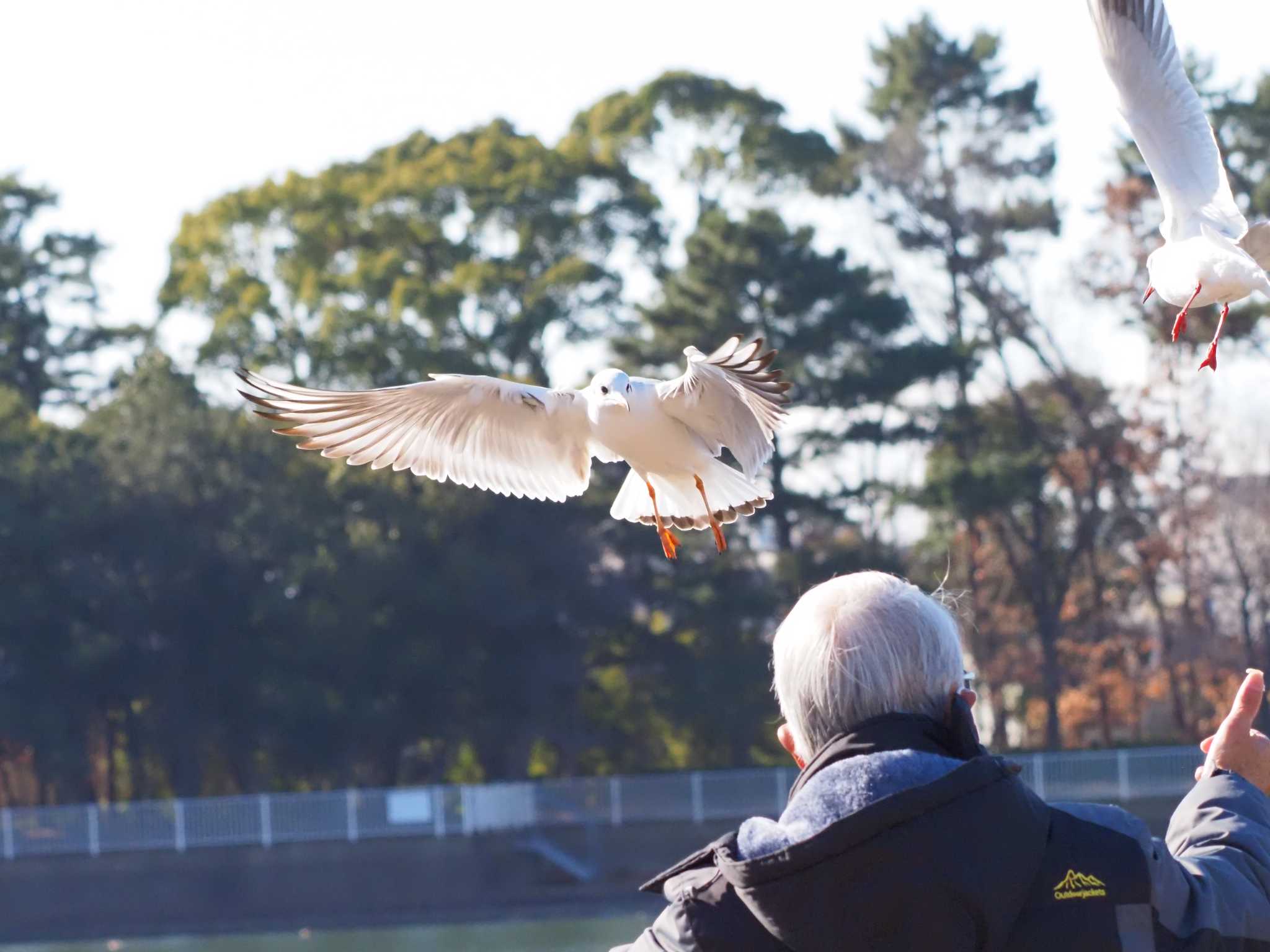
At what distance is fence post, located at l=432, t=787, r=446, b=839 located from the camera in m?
23.1

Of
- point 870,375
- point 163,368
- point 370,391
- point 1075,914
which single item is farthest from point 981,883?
point 163,368

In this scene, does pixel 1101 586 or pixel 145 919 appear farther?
pixel 1101 586

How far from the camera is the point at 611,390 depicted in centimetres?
700

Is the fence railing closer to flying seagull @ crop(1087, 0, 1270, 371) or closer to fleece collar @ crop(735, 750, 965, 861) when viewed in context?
flying seagull @ crop(1087, 0, 1270, 371)

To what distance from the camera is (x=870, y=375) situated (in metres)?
25.7

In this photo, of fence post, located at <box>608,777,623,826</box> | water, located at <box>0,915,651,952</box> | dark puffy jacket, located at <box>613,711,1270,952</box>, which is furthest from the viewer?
fence post, located at <box>608,777,623,826</box>

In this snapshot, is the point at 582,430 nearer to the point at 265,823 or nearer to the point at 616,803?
Result: the point at 265,823

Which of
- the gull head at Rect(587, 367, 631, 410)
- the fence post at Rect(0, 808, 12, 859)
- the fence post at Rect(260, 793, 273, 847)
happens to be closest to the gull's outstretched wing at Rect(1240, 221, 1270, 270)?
the gull head at Rect(587, 367, 631, 410)

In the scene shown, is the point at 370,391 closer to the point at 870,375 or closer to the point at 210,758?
the point at 870,375

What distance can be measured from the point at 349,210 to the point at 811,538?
8.30m

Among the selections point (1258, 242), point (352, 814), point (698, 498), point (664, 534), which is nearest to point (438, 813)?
point (352, 814)

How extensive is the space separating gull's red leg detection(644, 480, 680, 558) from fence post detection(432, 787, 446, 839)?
51.8ft

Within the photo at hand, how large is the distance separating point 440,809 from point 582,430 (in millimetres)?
16288

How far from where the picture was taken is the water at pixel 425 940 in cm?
1872
